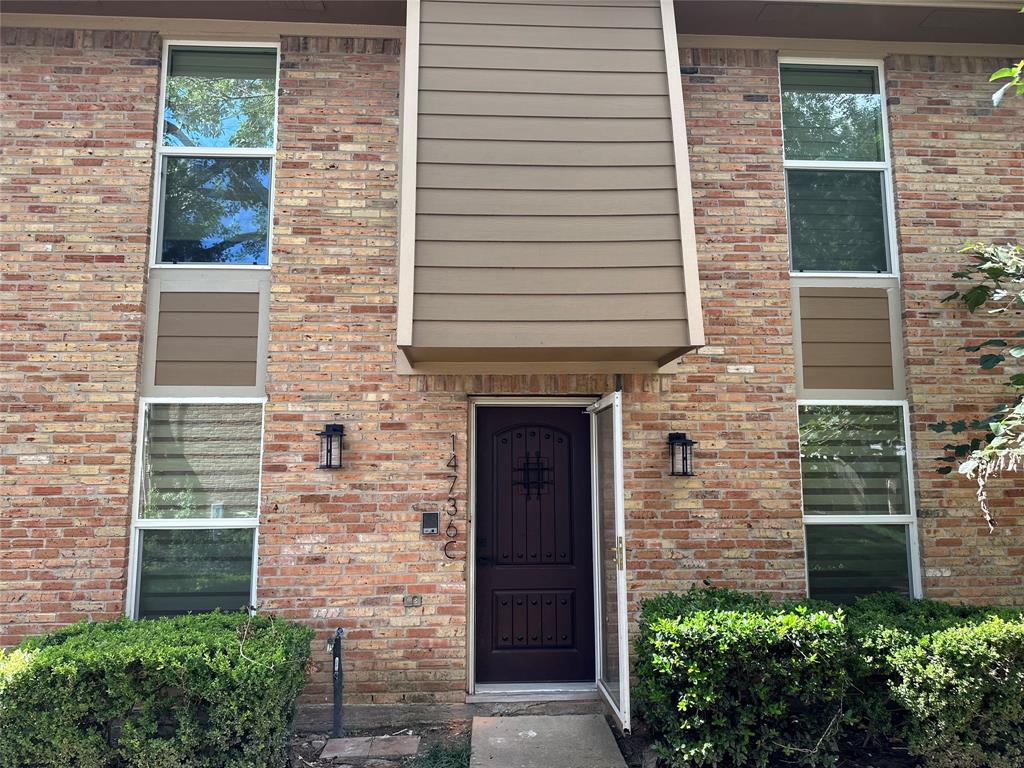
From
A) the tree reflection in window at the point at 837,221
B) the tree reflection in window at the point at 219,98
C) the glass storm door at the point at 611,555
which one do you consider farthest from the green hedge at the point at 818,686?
the tree reflection in window at the point at 219,98

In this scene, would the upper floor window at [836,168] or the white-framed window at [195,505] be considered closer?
the white-framed window at [195,505]

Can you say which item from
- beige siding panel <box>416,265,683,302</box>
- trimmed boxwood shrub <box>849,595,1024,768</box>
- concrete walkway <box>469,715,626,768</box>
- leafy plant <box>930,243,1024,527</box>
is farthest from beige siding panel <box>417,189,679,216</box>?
concrete walkway <box>469,715,626,768</box>

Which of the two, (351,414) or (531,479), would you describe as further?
(531,479)

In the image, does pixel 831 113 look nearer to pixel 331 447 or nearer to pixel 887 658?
pixel 887 658

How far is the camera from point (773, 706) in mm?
4180

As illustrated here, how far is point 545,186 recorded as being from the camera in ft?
15.4

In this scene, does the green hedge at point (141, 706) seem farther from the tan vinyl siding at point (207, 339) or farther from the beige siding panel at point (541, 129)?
the beige siding panel at point (541, 129)

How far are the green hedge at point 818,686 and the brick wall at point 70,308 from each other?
3.93m

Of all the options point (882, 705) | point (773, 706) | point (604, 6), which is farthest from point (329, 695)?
point (604, 6)

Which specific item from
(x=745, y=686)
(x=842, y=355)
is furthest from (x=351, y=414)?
(x=842, y=355)

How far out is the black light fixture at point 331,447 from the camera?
201 inches

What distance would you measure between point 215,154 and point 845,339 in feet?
17.0

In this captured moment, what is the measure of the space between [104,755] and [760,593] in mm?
4358

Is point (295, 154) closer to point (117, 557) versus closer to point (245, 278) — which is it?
point (245, 278)
